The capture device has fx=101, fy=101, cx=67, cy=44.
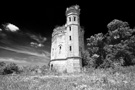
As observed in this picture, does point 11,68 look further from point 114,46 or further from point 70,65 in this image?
point 114,46

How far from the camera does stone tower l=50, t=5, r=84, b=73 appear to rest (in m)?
24.7

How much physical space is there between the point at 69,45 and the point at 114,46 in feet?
35.2

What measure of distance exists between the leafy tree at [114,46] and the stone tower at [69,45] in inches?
157

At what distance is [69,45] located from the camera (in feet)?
85.4

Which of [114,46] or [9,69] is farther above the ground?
[114,46]

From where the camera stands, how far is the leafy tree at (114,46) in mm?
22453

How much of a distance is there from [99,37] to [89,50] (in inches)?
169

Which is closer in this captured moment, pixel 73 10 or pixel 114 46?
pixel 114 46

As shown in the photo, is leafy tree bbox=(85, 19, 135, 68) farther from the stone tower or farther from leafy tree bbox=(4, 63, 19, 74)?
leafy tree bbox=(4, 63, 19, 74)

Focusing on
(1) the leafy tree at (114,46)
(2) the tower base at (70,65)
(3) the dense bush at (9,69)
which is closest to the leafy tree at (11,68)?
(3) the dense bush at (9,69)

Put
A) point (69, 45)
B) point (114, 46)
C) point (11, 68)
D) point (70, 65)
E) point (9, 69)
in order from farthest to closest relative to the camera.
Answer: point (11, 68) → point (9, 69) → point (69, 45) → point (70, 65) → point (114, 46)

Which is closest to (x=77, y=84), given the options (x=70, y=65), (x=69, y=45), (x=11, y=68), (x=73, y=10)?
(x=70, y=65)

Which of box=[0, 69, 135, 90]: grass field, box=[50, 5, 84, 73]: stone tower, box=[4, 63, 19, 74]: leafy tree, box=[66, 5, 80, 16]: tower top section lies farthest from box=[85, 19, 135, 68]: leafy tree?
box=[4, 63, 19, 74]: leafy tree

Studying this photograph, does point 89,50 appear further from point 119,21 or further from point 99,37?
point 119,21
